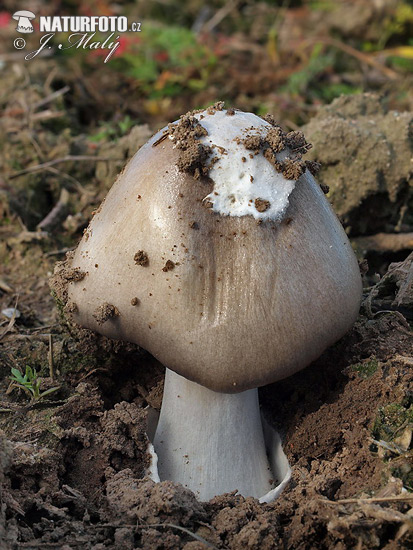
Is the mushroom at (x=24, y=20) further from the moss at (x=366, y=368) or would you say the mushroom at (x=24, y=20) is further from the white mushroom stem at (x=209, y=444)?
the moss at (x=366, y=368)

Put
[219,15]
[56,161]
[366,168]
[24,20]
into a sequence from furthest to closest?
[219,15]
[24,20]
[56,161]
[366,168]

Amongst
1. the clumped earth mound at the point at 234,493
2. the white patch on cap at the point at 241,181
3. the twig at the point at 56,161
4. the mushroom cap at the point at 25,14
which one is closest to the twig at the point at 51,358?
the clumped earth mound at the point at 234,493

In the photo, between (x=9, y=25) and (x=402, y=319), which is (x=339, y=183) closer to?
(x=402, y=319)

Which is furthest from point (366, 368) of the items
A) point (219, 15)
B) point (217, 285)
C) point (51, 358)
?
point (219, 15)

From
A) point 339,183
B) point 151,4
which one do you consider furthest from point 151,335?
point 151,4

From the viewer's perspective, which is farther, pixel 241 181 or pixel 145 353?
pixel 145 353

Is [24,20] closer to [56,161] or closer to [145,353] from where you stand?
[56,161]

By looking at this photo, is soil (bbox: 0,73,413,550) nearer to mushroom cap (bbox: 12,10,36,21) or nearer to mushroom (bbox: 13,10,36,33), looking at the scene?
mushroom (bbox: 13,10,36,33)

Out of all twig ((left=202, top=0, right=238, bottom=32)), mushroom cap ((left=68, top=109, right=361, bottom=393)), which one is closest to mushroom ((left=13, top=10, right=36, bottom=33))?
twig ((left=202, top=0, right=238, bottom=32))
